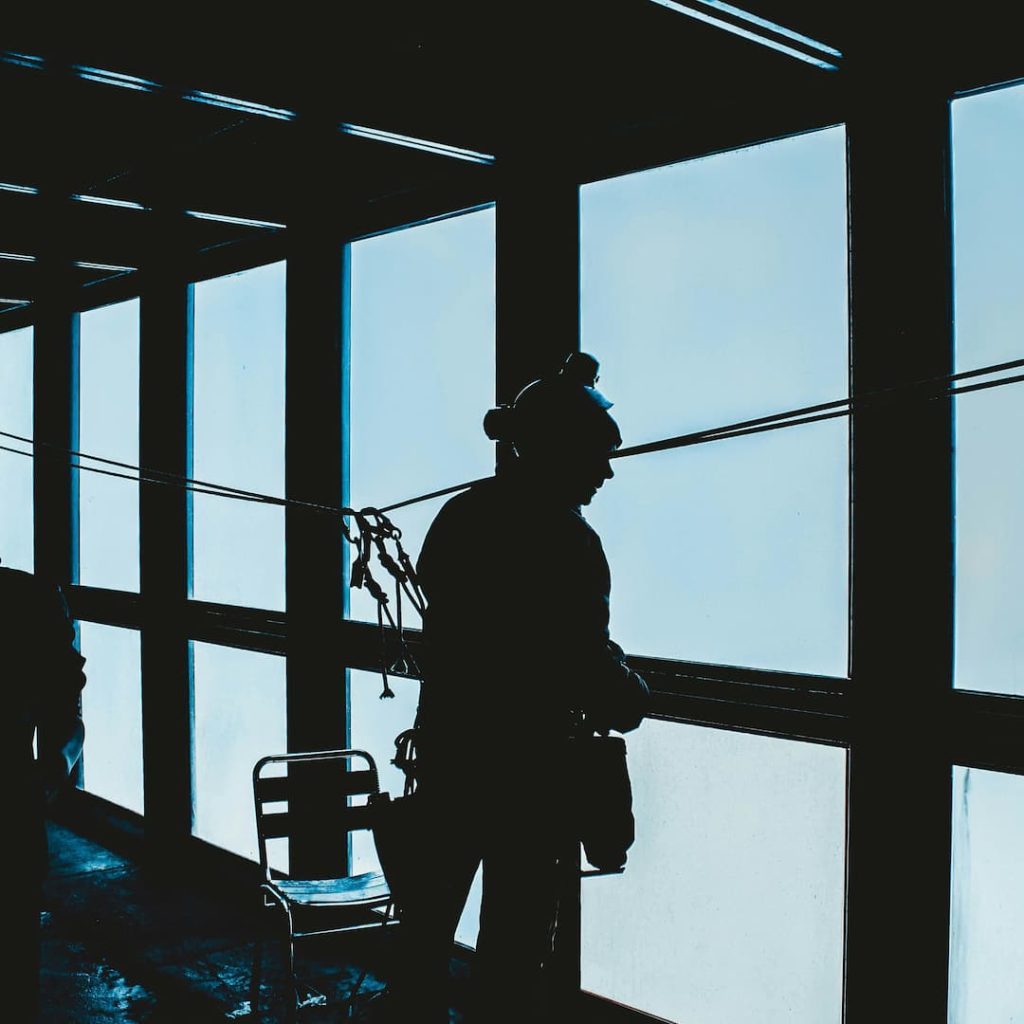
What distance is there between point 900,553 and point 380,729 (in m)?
2.19

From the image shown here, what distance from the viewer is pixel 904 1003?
8.74ft

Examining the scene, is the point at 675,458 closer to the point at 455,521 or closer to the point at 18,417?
the point at 455,521

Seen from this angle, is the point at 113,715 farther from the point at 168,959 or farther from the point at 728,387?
the point at 728,387

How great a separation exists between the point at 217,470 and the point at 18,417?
2.33 m

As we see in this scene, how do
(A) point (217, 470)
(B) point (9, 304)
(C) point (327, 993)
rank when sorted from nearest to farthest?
(C) point (327, 993) → (A) point (217, 470) → (B) point (9, 304)

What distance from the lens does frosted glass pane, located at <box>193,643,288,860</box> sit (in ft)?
15.3

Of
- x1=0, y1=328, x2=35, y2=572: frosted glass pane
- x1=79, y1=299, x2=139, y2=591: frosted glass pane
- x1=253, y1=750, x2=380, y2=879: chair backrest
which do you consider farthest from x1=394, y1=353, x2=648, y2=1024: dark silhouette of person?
x1=0, y1=328, x2=35, y2=572: frosted glass pane

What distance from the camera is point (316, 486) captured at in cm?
429

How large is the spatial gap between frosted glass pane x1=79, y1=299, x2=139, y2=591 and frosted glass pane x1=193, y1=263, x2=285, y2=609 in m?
0.61

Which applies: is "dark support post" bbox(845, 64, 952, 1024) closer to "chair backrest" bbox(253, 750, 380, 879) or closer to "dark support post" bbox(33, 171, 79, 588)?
"chair backrest" bbox(253, 750, 380, 879)

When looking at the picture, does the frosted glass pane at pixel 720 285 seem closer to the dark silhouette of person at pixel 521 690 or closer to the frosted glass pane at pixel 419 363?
the frosted glass pane at pixel 419 363

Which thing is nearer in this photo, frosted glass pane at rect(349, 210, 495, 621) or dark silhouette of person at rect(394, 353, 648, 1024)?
dark silhouette of person at rect(394, 353, 648, 1024)

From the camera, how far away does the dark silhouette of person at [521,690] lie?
6.52 feet

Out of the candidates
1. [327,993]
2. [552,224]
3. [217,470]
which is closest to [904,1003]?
[327,993]
